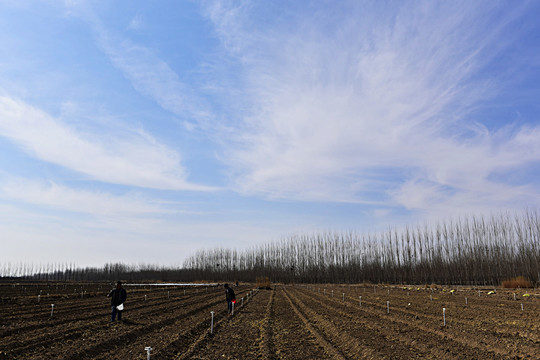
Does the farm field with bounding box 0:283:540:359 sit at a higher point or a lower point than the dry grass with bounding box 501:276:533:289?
higher

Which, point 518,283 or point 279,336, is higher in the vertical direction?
point 279,336

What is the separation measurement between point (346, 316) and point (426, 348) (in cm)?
829

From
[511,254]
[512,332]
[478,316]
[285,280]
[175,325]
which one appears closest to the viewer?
[512,332]

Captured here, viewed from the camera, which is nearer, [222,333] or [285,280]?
[222,333]

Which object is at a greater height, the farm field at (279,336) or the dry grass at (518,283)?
the farm field at (279,336)

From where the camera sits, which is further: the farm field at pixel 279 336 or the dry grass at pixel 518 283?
the dry grass at pixel 518 283

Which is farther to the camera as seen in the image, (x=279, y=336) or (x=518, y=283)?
(x=518, y=283)

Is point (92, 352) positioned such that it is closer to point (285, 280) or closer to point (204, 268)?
point (285, 280)

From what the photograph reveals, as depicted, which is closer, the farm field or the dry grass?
the farm field

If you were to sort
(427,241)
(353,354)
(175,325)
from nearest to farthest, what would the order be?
(353,354) → (175,325) → (427,241)

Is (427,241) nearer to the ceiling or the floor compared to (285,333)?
nearer to the ceiling

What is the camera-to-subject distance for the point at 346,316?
20391 millimetres

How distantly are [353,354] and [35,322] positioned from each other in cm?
1541

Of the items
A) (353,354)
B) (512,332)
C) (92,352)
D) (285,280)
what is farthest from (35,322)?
(285,280)
